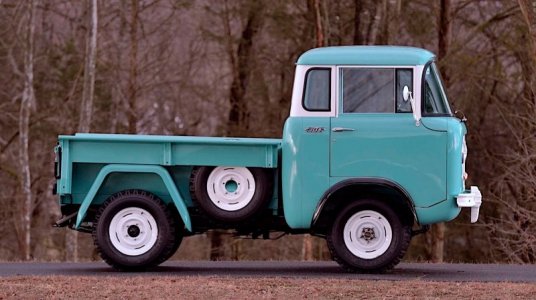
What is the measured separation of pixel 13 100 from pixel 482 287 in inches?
906

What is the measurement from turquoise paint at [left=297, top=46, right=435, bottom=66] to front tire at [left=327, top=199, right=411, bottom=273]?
159 centimetres

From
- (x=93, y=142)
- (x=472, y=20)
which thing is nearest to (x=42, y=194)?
(x=472, y=20)

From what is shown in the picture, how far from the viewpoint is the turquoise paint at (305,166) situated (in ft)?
47.9

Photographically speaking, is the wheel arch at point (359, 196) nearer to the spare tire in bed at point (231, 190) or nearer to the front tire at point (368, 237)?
the front tire at point (368, 237)

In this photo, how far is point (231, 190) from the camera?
14.9 m

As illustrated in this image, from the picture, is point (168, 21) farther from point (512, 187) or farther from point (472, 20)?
point (512, 187)

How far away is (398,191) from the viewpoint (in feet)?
47.9

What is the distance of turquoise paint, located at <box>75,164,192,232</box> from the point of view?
48.8 feet

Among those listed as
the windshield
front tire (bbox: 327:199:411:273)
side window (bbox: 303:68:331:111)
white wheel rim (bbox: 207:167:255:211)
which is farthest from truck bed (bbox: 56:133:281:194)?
the windshield

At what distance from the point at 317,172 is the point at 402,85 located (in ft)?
4.59

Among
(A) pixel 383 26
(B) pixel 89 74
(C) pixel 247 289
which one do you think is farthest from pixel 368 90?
(B) pixel 89 74

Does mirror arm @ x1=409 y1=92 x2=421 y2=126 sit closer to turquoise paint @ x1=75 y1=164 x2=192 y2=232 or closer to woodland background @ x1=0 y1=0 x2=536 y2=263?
turquoise paint @ x1=75 y1=164 x2=192 y2=232

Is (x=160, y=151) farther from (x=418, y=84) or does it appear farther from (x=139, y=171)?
(x=418, y=84)

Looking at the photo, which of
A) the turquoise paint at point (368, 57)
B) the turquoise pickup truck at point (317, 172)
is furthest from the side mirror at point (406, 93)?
the turquoise paint at point (368, 57)
